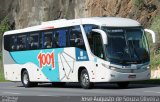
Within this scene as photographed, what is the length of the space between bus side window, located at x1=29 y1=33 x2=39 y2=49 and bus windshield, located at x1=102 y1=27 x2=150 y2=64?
20.1 ft

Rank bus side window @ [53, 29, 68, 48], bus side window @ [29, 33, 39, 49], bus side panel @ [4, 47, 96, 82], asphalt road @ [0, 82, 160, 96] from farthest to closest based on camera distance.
Answer: bus side window @ [29, 33, 39, 49]
bus side window @ [53, 29, 68, 48]
bus side panel @ [4, 47, 96, 82]
asphalt road @ [0, 82, 160, 96]

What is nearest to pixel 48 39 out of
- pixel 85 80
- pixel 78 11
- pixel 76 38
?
pixel 76 38

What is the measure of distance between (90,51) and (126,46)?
165 centimetres

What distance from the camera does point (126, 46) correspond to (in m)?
26.7

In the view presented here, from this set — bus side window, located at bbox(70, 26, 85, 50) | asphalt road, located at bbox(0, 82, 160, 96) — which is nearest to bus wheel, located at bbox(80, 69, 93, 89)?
asphalt road, located at bbox(0, 82, 160, 96)

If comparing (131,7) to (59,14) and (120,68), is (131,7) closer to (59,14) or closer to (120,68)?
(59,14)

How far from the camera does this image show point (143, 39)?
27250 millimetres

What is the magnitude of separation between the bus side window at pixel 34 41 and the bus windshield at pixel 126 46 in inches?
241

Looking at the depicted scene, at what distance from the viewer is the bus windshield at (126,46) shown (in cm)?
2641

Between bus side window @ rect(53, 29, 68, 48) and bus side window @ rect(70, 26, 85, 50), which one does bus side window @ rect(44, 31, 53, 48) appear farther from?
bus side window @ rect(70, 26, 85, 50)

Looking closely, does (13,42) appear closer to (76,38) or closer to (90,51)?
(76,38)

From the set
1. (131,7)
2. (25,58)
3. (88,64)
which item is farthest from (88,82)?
(131,7)

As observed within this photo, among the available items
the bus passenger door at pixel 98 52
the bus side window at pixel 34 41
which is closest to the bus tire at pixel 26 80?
the bus side window at pixel 34 41

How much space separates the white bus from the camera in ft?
86.7
